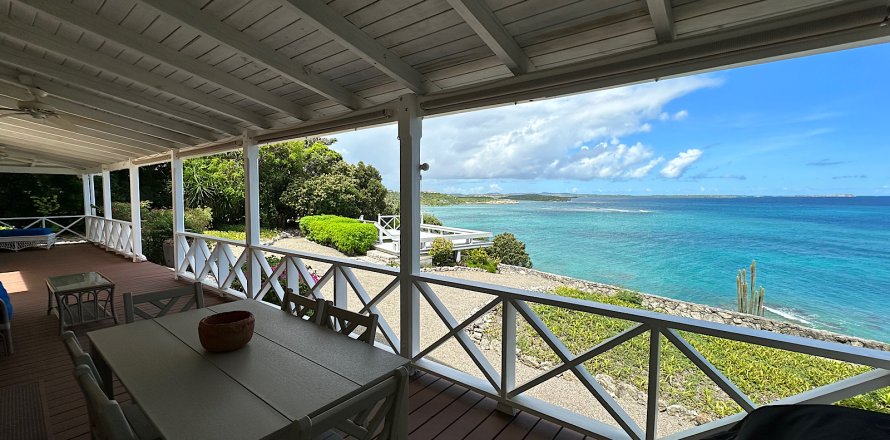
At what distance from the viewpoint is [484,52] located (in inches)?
85.8

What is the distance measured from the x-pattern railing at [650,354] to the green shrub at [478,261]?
8.56 meters

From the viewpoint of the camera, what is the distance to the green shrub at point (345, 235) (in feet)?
40.3

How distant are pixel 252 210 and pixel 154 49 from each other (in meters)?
2.25

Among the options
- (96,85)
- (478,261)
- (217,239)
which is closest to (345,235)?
(478,261)

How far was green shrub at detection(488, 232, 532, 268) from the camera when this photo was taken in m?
14.8

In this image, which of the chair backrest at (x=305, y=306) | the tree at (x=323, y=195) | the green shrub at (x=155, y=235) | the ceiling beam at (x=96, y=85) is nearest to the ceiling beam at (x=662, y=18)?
the chair backrest at (x=305, y=306)

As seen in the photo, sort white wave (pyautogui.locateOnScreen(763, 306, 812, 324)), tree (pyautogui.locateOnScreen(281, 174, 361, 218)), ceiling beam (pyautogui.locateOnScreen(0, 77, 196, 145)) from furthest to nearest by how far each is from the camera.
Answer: tree (pyautogui.locateOnScreen(281, 174, 361, 218)) → white wave (pyautogui.locateOnScreen(763, 306, 812, 324)) → ceiling beam (pyautogui.locateOnScreen(0, 77, 196, 145))

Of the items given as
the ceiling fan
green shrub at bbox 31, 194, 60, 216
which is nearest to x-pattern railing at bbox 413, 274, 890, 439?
the ceiling fan

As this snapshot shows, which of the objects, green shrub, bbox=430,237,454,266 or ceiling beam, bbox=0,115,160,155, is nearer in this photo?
ceiling beam, bbox=0,115,160,155

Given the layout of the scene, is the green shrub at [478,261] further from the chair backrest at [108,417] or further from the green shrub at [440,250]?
the chair backrest at [108,417]

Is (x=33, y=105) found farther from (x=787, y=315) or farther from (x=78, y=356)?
→ (x=787, y=315)

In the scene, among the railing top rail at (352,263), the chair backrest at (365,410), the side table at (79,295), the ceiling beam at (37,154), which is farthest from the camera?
the ceiling beam at (37,154)

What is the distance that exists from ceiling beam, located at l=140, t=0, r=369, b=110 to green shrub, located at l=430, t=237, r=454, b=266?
857 cm

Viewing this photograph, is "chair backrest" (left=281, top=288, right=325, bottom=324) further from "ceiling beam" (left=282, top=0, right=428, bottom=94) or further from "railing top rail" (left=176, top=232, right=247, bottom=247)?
"railing top rail" (left=176, top=232, right=247, bottom=247)
